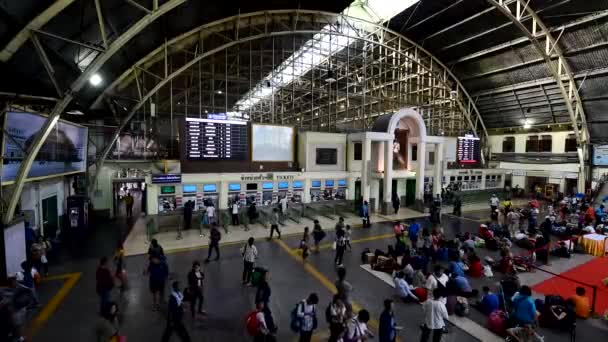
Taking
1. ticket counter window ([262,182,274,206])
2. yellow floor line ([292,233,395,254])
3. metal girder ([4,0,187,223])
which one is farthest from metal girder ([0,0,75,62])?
ticket counter window ([262,182,274,206])

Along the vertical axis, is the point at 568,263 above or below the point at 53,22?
below

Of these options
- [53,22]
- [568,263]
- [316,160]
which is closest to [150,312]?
[53,22]

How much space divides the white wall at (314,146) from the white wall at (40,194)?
39.9ft

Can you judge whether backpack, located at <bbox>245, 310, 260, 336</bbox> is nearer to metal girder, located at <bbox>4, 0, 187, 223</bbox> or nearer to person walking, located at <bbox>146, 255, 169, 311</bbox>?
person walking, located at <bbox>146, 255, 169, 311</bbox>

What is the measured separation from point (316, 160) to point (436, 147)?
9.31 metres

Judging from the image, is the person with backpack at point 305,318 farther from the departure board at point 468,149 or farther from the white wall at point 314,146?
the departure board at point 468,149

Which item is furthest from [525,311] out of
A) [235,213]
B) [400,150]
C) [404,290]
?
[400,150]

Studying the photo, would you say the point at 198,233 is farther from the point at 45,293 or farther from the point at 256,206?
the point at 45,293

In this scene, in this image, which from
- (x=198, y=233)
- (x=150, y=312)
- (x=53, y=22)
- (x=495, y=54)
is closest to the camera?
(x=150, y=312)

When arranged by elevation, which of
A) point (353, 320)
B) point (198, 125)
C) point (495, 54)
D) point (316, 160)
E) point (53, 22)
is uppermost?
point (495, 54)

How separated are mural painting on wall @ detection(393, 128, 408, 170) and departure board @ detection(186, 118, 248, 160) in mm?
11122

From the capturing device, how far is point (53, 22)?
846 cm

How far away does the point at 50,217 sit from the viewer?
11914 millimetres

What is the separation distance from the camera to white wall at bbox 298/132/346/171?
1694cm
